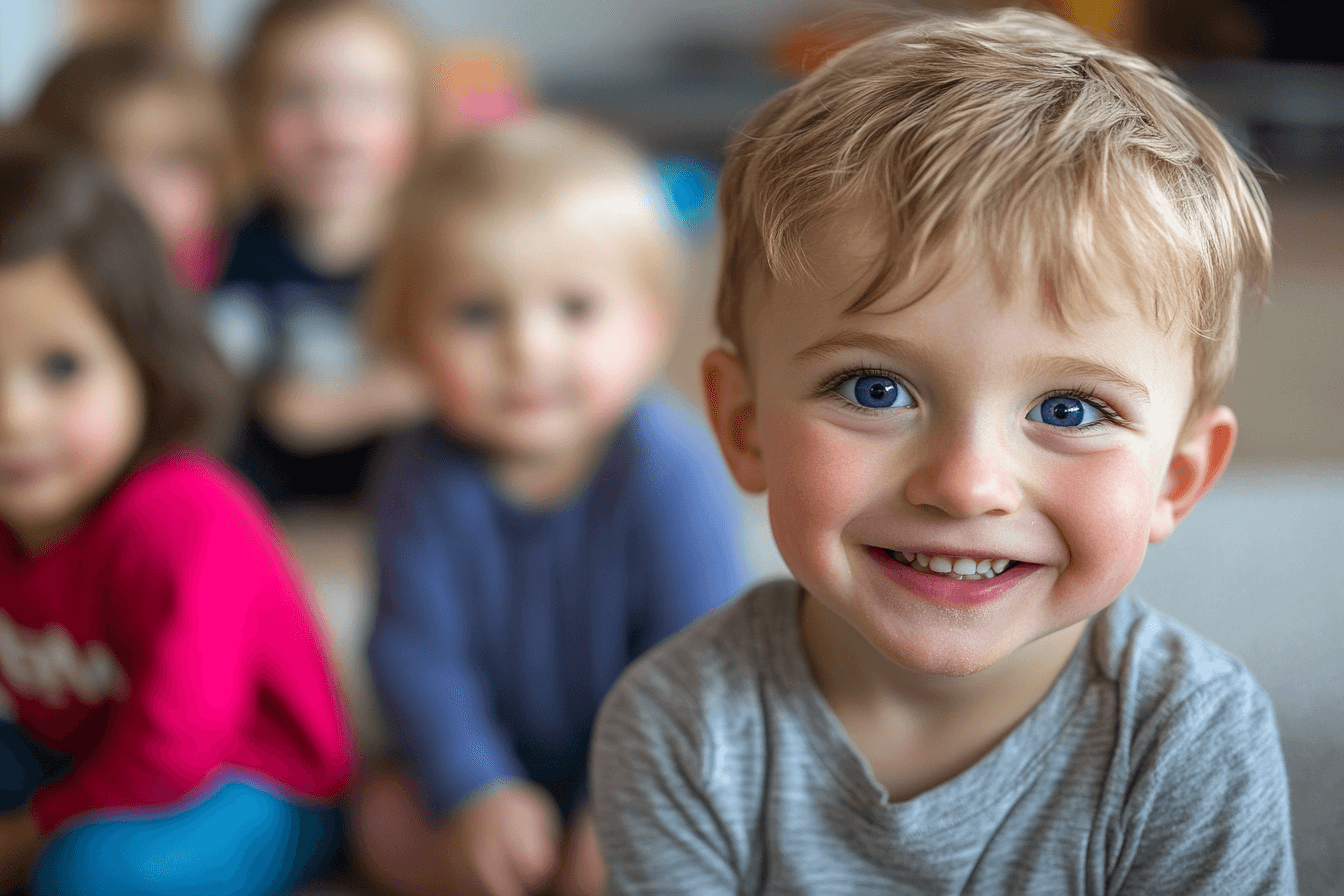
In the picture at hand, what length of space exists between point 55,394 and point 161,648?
0.21 m

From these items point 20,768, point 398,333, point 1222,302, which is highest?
point 1222,302

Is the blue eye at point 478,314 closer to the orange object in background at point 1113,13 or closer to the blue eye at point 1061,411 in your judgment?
the blue eye at point 1061,411

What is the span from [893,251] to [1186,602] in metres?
0.46

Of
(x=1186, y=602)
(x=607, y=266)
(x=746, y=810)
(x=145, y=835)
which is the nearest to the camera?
(x=746, y=810)

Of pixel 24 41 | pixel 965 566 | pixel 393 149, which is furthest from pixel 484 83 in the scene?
pixel 965 566

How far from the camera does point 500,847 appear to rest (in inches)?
39.2

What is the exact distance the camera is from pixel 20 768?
1.08 metres

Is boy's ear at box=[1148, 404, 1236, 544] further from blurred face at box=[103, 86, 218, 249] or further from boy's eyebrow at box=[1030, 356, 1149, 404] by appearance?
blurred face at box=[103, 86, 218, 249]

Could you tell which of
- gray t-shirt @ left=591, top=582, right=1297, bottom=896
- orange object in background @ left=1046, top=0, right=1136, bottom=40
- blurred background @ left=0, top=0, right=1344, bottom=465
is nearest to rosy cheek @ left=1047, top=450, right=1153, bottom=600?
gray t-shirt @ left=591, top=582, right=1297, bottom=896

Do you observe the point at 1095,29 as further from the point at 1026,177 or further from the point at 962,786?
the point at 962,786

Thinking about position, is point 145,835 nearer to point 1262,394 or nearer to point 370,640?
point 370,640

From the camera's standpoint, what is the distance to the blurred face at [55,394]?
3.06 ft

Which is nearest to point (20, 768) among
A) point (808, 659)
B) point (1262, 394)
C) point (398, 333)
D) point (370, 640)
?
point (370, 640)

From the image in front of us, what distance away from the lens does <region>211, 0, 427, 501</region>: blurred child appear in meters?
1.84
